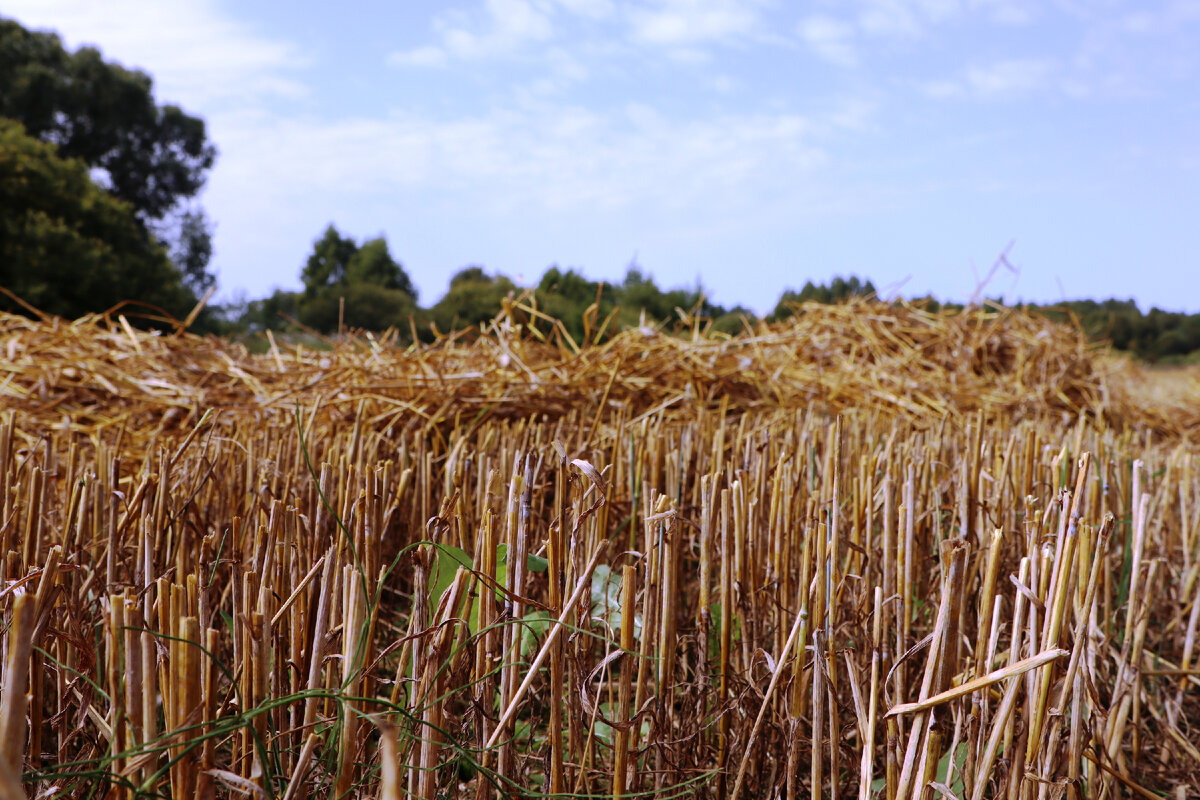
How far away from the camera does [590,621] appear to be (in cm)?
117

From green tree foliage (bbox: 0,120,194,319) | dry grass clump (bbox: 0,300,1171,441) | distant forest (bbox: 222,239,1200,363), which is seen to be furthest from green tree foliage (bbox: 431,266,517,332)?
dry grass clump (bbox: 0,300,1171,441)

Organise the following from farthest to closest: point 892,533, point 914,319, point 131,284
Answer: point 131,284 → point 914,319 → point 892,533

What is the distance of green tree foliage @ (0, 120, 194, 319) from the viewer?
11031 millimetres

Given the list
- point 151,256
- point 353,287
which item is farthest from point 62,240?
point 353,287

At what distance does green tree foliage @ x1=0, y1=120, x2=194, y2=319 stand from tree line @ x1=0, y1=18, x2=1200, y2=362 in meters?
0.02

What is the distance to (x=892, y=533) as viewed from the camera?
4.15ft

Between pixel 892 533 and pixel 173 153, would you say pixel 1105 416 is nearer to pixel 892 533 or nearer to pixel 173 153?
pixel 892 533

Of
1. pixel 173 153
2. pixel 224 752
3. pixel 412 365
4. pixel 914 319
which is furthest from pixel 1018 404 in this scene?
pixel 173 153

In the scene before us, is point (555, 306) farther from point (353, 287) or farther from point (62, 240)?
point (353, 287)

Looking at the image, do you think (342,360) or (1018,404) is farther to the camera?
(1018,404)

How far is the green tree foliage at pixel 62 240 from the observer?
11.0 metres

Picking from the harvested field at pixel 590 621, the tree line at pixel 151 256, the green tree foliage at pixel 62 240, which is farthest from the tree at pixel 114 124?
the harvested field at pixel 590 621

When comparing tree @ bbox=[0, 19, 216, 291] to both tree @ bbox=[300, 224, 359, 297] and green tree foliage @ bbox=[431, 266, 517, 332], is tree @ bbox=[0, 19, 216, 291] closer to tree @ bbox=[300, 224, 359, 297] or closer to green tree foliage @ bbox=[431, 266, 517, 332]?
tree @ bbox=[300, 224, 359, 297]

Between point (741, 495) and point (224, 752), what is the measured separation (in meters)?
0.82
